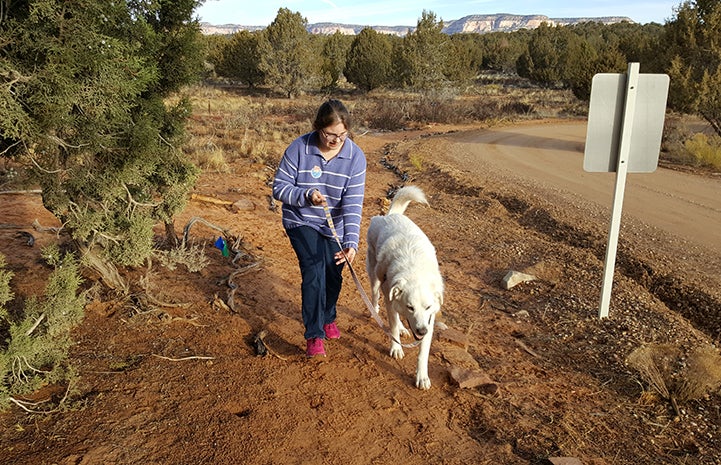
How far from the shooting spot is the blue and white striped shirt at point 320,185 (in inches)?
142

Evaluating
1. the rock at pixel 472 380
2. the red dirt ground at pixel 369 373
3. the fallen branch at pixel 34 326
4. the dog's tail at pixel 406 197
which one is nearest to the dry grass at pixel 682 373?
the red dirt ground at pixel 369 373

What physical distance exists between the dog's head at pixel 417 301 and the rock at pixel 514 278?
2612 millimetres

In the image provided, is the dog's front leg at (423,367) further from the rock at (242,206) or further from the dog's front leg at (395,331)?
the rock at (242,206)

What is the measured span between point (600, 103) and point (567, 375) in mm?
2580

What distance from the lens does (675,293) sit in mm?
5762

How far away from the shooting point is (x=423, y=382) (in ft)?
11.9

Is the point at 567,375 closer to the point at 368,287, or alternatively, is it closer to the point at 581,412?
the point at 581,412

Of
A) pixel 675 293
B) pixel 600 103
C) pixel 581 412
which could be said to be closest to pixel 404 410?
pixel 581 412

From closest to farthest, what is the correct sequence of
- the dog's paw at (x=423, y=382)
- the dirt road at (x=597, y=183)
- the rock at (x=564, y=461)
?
the rock at (x=564, y=461)
the dog's paw at (x=423, y=382)
the dirt road at (x=597, y=183)

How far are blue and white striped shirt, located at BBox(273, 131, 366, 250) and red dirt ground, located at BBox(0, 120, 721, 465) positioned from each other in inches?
45.7

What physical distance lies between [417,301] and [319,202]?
3.37 feet

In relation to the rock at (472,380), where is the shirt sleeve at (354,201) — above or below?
above

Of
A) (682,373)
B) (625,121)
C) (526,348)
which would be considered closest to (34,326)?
(526,348)

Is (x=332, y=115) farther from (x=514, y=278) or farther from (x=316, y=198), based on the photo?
(x=514, y=278)
